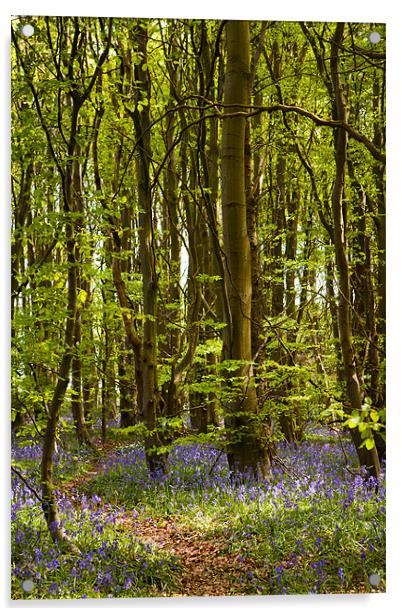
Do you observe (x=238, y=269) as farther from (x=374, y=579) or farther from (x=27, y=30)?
(x=374, y=579)

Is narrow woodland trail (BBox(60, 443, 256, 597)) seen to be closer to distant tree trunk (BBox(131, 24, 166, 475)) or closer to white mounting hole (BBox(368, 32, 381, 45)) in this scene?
distant tree trunk (BBox(131, 24, 166, 475))

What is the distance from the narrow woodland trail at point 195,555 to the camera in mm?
3688

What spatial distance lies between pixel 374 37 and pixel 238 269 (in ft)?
6.15

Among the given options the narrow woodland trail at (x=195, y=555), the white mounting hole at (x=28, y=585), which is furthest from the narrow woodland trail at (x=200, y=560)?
the white mounting hole at (x=28, y=585)

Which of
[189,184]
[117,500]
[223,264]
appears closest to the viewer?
[117,500]

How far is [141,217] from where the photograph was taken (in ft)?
16.2

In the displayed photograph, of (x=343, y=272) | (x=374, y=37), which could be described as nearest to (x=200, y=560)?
(x=343, y=272)

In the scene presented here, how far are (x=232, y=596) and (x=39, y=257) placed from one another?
242 cm

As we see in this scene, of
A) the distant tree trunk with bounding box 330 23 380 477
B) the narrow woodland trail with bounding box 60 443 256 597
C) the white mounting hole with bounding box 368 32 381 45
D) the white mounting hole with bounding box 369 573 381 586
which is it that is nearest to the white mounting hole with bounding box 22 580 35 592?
the narrow woodland trail with bounding box 60 443 256 597

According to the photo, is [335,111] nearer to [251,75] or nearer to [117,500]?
[251,75]

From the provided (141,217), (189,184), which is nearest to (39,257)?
(141,217)

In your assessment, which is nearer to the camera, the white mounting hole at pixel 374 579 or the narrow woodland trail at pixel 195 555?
the narrow woodland trail at pixel 195 555

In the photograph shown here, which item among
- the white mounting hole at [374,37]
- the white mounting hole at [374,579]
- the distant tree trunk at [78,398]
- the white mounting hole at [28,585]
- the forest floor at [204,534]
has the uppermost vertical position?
the white mounting hole at [374,37]
